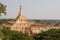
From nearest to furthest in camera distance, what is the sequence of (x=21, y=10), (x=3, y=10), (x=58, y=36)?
1. (x=3, y=10)
2. (x=58, y=36)
3. (x=21, y=10)

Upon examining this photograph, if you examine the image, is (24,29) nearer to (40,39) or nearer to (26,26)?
(26,26)

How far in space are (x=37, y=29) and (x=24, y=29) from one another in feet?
6.81

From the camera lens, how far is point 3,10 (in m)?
27.9

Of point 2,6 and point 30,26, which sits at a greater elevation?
point 2,6

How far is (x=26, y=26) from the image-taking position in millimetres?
46500

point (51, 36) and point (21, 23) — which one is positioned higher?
point (51, 36)

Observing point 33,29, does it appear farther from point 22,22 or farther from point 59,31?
point 59,31

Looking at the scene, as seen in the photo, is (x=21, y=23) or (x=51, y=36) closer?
(x=51, y=36)

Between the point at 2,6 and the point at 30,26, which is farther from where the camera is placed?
the point at 30,26

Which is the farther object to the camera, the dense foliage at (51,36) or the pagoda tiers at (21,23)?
the pagoda tiers at (21,23)

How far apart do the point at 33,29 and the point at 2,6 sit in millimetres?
17661

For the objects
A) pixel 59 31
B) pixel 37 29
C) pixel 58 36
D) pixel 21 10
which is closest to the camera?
pixel 58 36

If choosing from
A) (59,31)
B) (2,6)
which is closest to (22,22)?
(59,31)

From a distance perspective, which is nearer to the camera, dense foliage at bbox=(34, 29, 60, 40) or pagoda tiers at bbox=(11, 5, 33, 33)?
dense foliage at bbox=(34, 29, 60, 40)
